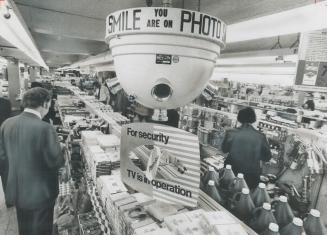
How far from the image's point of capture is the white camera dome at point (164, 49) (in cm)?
68

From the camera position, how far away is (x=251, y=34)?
2596mm

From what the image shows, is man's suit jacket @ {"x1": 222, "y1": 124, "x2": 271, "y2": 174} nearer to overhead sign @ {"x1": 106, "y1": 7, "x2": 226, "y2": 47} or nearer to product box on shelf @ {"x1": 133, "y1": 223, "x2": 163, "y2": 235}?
product box on shelf @ {"x1": 133, "y1": 223, "x2": 163, "y2": 235}

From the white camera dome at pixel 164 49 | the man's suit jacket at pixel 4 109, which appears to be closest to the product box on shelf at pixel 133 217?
the white camera dome at pixel 164 49

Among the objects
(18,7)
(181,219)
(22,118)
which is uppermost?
(18,7)

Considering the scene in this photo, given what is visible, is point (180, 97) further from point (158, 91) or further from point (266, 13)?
point (266, 13)

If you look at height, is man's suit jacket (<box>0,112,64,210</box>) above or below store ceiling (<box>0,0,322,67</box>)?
below

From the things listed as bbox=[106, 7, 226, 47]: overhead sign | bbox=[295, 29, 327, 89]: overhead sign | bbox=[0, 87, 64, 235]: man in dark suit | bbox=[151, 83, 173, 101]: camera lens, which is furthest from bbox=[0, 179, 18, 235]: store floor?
bbox=[295, 29, 327, 89]: overhead sign

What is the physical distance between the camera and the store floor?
310 centimetres

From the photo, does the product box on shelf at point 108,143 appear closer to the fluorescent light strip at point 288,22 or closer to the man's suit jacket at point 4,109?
the fluorescent light strip at point 288,22

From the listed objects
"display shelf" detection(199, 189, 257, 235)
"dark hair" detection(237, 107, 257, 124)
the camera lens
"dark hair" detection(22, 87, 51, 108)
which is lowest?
"display shelf" detection(199, 189, 257, 235)

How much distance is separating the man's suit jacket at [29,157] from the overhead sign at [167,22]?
1.79 metres

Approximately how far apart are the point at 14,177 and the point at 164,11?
224 centimetres

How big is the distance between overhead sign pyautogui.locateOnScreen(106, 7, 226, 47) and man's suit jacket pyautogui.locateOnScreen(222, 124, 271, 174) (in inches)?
87.6

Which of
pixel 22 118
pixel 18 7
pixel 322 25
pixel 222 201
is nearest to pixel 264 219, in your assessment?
pixel 222 201
